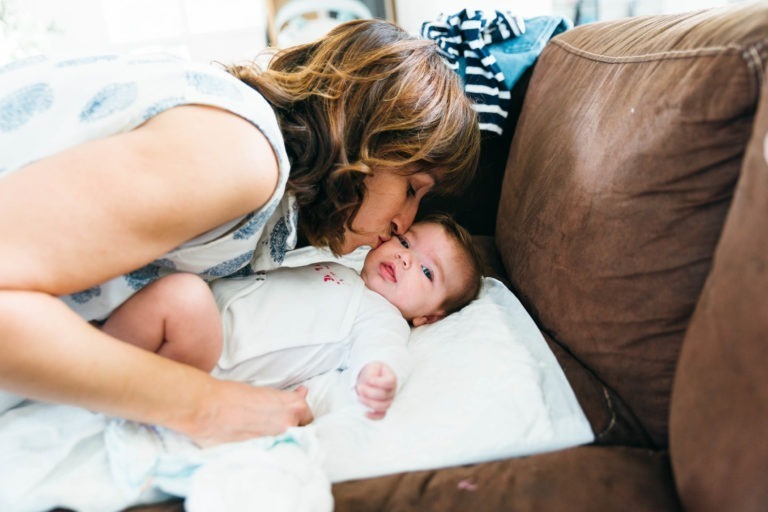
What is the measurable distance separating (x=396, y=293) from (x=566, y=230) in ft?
1.19

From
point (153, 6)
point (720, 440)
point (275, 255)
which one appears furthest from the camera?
point (153, 6)

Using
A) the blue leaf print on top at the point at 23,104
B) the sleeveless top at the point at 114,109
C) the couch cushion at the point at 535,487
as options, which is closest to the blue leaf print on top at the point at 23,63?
the sleeveless top at the point at 114,109

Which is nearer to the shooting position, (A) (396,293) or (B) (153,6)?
(A) (396,293)

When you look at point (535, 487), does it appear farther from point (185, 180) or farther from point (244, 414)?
point (185, 180)

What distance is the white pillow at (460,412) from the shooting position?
76 centimetres

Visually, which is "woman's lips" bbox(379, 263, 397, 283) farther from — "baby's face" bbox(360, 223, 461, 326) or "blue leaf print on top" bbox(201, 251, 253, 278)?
"blue leaf print on top" bbox(201, 251, 253, 278)

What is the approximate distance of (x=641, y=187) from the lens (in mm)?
774

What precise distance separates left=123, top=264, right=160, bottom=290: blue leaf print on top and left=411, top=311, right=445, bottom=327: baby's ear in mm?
519

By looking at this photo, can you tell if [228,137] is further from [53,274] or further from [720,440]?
[720,440]

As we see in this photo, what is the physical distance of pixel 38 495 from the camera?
2.24ft

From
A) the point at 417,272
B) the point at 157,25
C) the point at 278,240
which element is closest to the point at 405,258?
the point at 417,272

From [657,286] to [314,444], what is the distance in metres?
0.46

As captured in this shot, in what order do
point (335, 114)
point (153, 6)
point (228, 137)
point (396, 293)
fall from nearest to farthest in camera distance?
point (228, 137), point (335, 114), point (396, 293), point (153, 6)

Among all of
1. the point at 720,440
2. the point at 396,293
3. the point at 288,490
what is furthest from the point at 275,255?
the point at 720,440
